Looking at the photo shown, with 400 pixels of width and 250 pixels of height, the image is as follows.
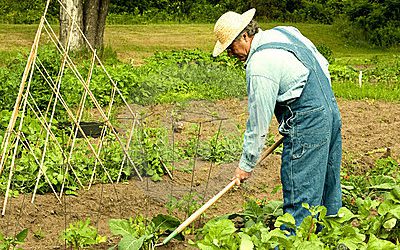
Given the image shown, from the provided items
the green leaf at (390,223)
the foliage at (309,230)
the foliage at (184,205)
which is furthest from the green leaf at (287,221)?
the foliage at (184,205)

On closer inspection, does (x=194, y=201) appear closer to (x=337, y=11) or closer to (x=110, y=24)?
(x=110, y=24)

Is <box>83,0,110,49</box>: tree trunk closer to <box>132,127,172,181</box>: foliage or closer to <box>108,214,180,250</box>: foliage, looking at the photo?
<box>132,127,172,181</box>: foliage

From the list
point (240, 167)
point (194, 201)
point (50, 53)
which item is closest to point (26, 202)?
point (194, 201)

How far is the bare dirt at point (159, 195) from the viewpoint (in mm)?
5430

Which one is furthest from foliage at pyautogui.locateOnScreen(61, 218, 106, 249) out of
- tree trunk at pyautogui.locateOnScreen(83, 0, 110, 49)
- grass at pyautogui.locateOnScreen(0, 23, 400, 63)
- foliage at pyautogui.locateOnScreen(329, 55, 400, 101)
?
grass at pyautogui.locateOnScreen(0, 23, 400, 63)

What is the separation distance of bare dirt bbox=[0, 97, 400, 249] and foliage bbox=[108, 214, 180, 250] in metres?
0.14

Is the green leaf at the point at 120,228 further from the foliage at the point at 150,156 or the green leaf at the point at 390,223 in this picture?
the foliage at the point at 150,156

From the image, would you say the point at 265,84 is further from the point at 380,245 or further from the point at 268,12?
the point at 268,12

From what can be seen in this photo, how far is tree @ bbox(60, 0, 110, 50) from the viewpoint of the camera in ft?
43.2

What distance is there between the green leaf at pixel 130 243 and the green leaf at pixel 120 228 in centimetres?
7

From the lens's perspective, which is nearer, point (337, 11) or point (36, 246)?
point (36, 246)

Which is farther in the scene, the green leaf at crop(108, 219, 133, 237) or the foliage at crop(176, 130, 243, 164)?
the foliage at crop(176, 130, 243, 164)

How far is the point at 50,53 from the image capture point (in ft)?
27.8

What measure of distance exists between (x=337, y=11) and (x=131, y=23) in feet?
20.9
